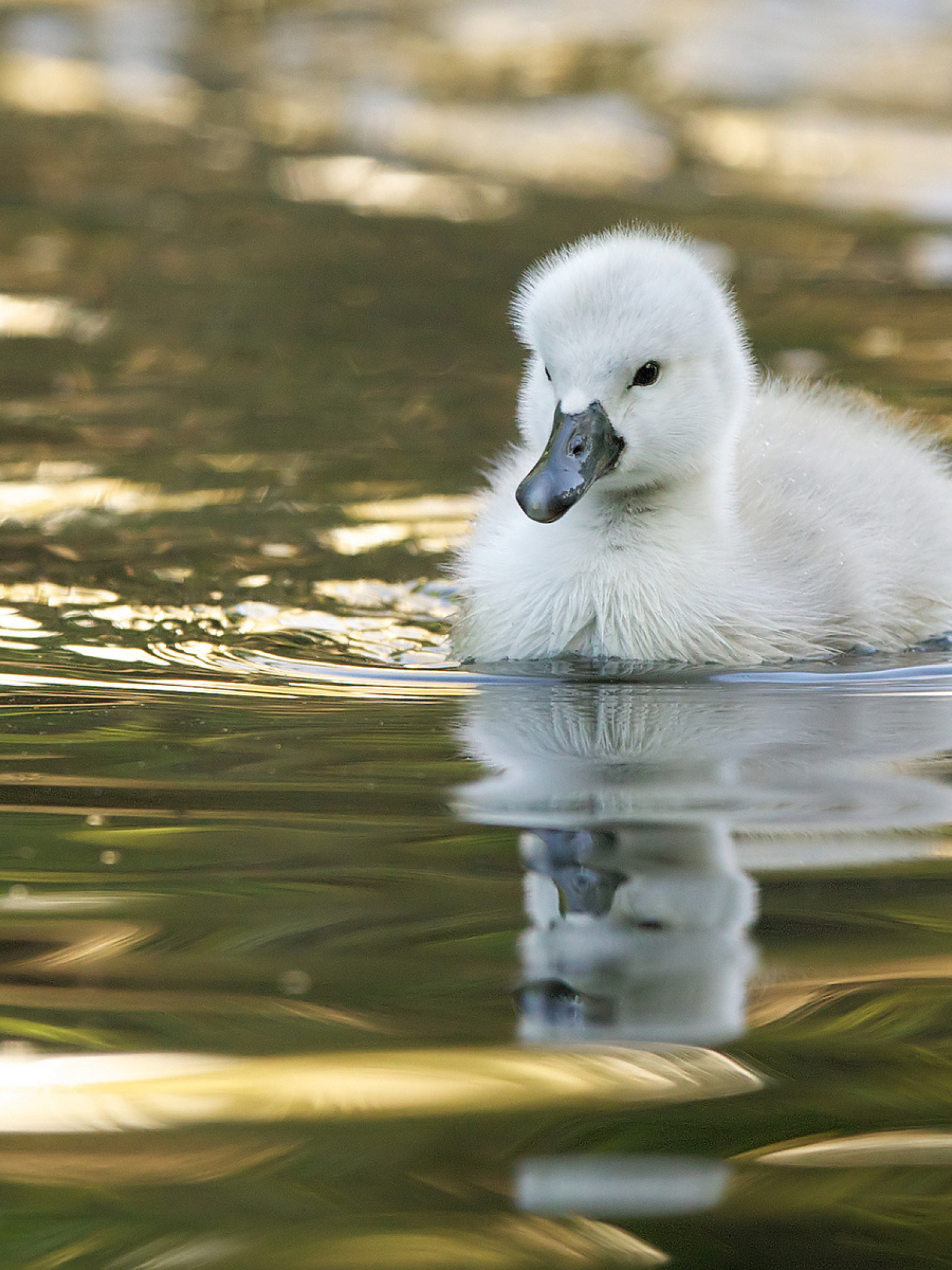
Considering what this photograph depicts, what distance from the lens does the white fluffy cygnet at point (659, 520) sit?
4.33 meters

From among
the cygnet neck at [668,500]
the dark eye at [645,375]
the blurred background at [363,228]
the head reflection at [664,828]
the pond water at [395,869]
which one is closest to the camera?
the pond water at [395,869]

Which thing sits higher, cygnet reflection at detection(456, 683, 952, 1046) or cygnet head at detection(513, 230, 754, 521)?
cygnet head at detection(513, 230, 754, 521)

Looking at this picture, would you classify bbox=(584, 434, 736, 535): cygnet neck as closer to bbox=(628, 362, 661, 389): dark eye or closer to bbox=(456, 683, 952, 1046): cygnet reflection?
bbox=(628, 362, 661, 389): dark eye

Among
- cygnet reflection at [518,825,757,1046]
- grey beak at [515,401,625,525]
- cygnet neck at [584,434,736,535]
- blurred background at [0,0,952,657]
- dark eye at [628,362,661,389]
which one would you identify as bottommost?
cygnet reflection at [518,825,757,1046]

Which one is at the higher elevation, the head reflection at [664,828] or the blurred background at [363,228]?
the blurred background at [363,228]

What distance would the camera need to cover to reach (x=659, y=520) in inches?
184

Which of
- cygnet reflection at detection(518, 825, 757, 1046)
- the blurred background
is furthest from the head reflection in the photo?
the blurred background

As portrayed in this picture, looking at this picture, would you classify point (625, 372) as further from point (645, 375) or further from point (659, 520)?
point (659, 520)

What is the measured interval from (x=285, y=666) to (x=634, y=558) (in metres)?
0.78

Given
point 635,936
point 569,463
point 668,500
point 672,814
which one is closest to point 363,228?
Result: point 668,500

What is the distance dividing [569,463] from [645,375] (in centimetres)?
35

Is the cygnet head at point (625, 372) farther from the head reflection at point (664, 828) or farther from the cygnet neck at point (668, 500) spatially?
the head reflection at point (664, 828)

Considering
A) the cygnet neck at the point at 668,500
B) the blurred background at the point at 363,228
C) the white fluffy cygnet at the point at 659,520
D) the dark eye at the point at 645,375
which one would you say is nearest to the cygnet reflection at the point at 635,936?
the white fluffy cygnet at the point at 659,520

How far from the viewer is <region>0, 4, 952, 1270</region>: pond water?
199 cm
